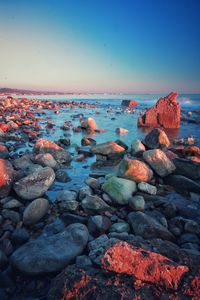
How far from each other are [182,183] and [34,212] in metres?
3.91

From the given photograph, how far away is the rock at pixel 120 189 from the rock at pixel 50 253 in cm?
163

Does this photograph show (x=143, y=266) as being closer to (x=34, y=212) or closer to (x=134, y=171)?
(x=34, y=212)

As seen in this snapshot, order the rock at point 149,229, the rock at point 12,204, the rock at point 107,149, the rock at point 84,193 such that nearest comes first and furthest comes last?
the rock at point 149,229, the rock at point 12,204, the rock at point 84,193, the rock at point 107,149

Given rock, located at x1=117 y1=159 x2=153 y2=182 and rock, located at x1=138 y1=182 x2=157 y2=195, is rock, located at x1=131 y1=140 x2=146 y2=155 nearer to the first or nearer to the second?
rock, located at x1=117 y1=159 x2=153 y2=182

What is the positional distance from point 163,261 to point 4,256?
2.25m

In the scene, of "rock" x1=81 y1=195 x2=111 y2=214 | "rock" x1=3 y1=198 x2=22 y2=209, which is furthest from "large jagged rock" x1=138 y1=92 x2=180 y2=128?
"rock" x1=3 y1=198 x2=22 y2=209

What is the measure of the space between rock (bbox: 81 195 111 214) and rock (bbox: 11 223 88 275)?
1106 mm

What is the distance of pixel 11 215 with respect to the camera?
434 cm

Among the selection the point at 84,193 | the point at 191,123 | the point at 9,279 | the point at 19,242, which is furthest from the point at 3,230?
the point at 191,123

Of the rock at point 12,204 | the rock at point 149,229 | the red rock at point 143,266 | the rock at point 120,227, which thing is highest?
the red rock at point 143,266

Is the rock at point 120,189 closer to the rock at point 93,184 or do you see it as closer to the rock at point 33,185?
the rock at point 93,184

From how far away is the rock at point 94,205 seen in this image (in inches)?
183

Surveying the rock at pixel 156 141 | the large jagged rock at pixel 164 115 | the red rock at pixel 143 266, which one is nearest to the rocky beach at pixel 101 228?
the red rock at pixel 143 266

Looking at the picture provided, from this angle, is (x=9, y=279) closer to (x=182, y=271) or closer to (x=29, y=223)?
(x=29, y=223)
